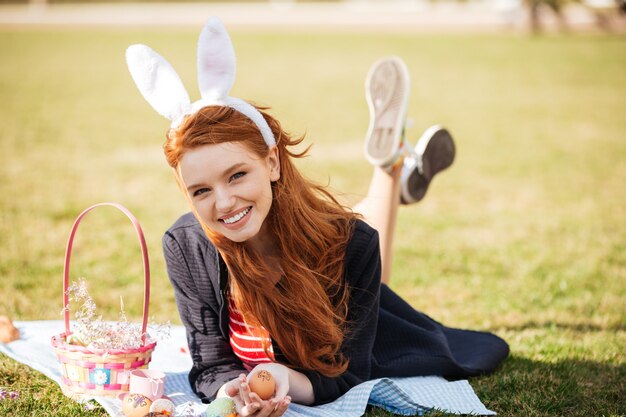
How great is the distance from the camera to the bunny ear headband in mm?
2484

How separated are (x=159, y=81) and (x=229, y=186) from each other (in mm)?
431

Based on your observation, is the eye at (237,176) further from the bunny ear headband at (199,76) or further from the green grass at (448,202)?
the green grass at (448,202)

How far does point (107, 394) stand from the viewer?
2705 mm

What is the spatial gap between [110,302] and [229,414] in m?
2.10

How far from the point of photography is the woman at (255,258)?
2479 millimetres

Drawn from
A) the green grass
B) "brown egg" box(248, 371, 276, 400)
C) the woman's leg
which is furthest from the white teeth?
the woman's leg

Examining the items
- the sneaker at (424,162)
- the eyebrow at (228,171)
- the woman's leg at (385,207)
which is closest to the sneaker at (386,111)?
the woman's leg at (385,207)

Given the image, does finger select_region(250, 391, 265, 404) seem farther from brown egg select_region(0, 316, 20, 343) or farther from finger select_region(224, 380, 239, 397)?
brown egg select_region(0, 316, 20, 343)

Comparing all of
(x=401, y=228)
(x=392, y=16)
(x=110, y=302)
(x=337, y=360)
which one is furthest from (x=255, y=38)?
(x=337, y=360)

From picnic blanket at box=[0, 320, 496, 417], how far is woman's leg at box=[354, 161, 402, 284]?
2.48 ft

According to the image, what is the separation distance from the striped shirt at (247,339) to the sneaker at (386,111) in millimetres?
1312

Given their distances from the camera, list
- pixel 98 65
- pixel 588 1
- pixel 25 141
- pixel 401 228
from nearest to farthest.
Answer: pixel 401 228 → pixel 25 141 → pixel 98 65 → pixel 588 1

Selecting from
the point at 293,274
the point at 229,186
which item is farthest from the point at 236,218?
the point at 293,274

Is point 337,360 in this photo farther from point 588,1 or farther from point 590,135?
point 588,1
